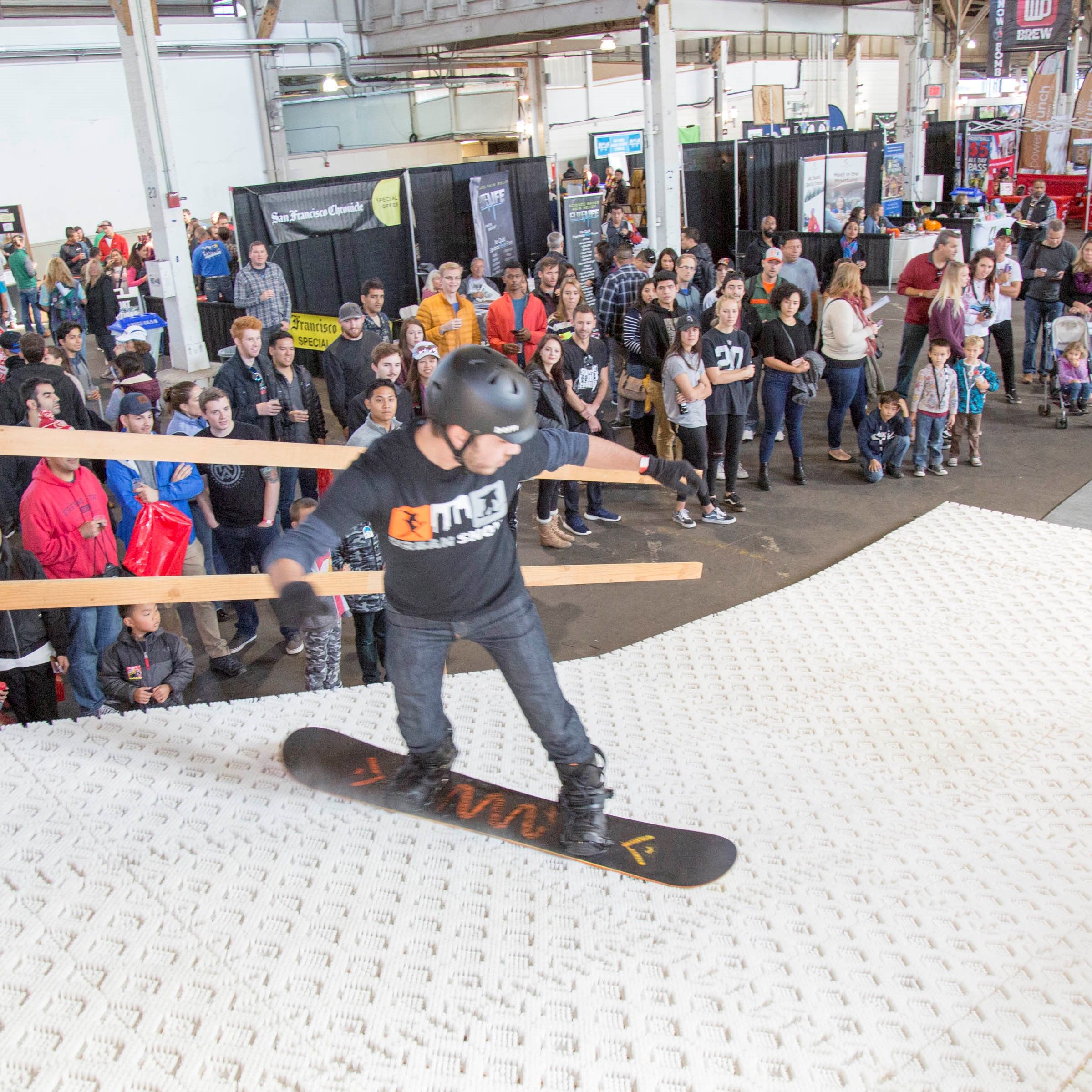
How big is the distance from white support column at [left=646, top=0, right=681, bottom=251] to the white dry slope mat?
968 centimetres

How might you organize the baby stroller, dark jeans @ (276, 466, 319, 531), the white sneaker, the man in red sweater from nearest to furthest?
dark jeans @ (276, 466, 319, 531) → the white sneaker → the man in red sweater → the baby stroller

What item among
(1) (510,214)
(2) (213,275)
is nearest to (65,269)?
(2) (213,275)

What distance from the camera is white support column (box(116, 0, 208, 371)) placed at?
10.5m

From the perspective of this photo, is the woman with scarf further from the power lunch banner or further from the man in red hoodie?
the man in red hoodie

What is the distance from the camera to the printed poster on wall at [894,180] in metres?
18.2

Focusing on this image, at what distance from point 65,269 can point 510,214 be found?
6.37 meters

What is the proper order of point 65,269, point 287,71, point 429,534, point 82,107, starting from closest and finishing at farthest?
1. point 429,534
2. point 65,269
3. point 82,107
4. point 287,71

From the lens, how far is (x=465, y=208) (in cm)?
1433

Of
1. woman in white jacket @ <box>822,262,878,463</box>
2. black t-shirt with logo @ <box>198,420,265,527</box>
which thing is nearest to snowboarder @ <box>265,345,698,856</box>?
black t-shirt with logo @ <box>198,420,265,527</box>

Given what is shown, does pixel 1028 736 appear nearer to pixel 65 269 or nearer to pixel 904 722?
pixel 904 722

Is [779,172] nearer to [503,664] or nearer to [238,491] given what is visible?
[238,491]

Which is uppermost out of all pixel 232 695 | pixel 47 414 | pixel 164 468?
pixel 47 414

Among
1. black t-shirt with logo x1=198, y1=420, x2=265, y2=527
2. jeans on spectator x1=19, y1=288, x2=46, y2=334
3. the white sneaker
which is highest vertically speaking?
jeans on spectator x1=19, y1=288, x2=46, y2=334

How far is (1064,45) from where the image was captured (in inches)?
689
